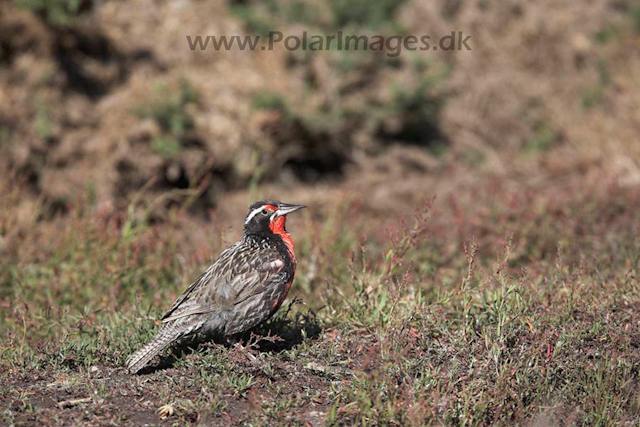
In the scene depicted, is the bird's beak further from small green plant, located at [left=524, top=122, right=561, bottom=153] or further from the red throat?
small green plant, located at [left=524, top=122, right=561, bottom=153]

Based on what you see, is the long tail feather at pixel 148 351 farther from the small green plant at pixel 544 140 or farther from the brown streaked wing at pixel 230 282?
the small green plant at pixel 544 140

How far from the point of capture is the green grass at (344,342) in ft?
15.8

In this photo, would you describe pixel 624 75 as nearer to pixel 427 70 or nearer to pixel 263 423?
→ pixel 427 70

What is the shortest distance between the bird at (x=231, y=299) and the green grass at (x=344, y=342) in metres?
0.20

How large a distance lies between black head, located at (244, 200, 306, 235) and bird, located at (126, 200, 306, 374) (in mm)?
250

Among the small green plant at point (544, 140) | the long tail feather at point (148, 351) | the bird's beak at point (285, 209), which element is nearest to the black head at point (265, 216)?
the bird's beak at point (285, 209)

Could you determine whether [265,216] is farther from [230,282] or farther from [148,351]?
[148,351]

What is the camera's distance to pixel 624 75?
1301 cm

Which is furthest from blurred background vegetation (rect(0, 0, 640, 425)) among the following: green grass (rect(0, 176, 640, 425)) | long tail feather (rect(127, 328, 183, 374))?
long tail feather (rect(127, 328, 183, 374))

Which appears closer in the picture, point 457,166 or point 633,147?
point 633,147

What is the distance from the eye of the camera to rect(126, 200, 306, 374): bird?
5.47 m

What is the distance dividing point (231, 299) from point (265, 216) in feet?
2.83

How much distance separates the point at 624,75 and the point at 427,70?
12.1 ft

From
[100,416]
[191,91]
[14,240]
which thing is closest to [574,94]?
[191,91]
